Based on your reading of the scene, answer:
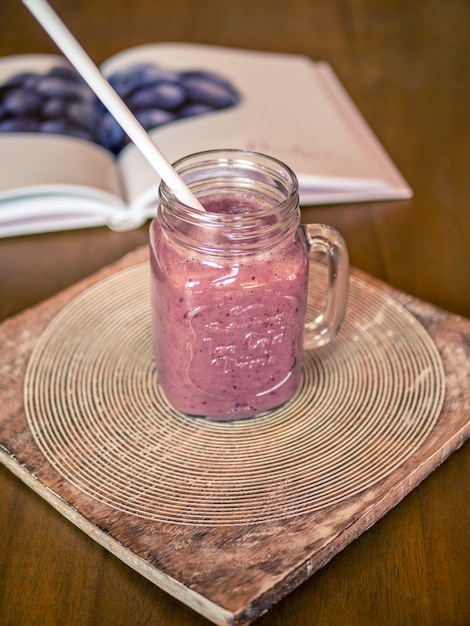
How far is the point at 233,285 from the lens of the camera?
0.68 meters

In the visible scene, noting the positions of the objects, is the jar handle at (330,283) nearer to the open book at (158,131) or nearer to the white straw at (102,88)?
the white straw at (102,88)

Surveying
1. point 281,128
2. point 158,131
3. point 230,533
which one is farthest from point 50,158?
point 230,533

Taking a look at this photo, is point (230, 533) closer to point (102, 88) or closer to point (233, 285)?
point (233, 285)

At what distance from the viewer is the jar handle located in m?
0.75

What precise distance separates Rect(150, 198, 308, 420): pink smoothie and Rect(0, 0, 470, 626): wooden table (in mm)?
162

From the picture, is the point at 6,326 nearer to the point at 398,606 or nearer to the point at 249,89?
the point at 398,606

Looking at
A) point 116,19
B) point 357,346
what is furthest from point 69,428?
point 116,19

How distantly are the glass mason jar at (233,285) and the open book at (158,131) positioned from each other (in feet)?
1.01

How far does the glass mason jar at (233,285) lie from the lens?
26.9 inches

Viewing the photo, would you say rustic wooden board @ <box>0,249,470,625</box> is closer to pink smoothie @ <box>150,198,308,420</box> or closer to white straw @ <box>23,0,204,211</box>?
pink smoothie @ <box>150,198,308,420</box>

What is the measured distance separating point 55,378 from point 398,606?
388 millimetres

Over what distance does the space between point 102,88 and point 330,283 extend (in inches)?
11.5

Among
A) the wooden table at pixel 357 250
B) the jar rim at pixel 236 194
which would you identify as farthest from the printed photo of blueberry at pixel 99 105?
the jar rim at pixel 236 194

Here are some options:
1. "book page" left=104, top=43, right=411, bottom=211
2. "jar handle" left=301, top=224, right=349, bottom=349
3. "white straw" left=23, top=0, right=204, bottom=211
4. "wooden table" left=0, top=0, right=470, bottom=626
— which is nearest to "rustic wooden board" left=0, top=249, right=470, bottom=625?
"wooden table" left=0, top=0, right=470, bottom=626
